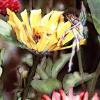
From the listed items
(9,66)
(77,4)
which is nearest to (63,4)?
(77,4)

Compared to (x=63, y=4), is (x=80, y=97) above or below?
below

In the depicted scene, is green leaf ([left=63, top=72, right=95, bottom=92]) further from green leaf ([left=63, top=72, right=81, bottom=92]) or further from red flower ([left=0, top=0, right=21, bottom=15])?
red flower ([left=0, top=0, right=21, bottom=15])

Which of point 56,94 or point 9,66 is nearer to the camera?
point 56,94

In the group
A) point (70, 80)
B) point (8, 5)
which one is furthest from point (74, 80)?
point (8, 5)

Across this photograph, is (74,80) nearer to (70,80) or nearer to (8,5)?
(70,80)

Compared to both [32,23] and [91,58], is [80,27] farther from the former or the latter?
[91,58]
